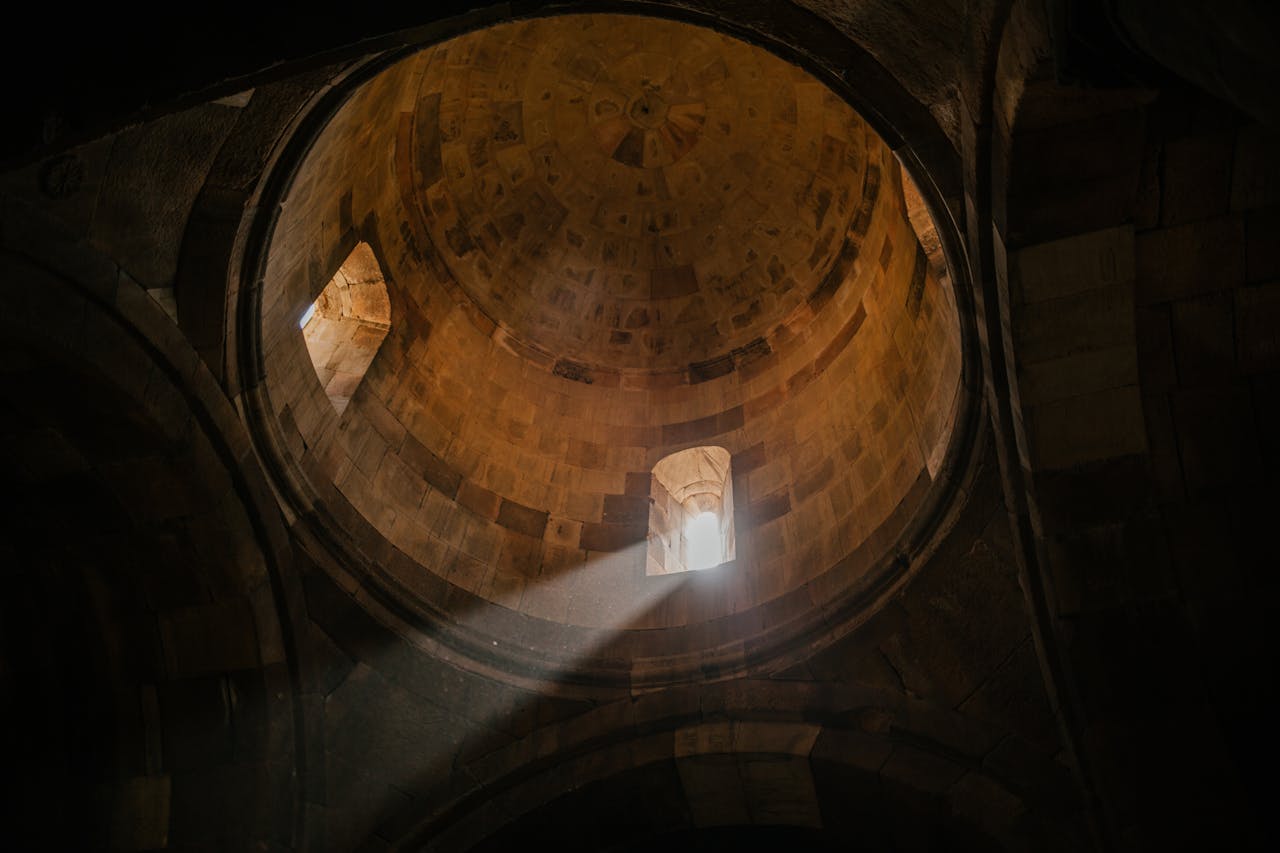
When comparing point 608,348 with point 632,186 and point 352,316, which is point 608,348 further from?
point 352,316

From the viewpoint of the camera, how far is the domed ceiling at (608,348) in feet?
23.4

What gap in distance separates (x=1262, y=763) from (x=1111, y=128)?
3065 mm

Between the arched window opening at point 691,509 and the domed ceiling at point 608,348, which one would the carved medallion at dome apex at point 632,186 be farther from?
the arched window opening at point 691,509

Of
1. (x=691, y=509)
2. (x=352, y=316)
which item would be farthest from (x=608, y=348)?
(x=352, y=316)

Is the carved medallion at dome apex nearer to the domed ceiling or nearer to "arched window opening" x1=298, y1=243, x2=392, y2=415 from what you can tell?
the domed ceiling

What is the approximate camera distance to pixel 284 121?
5.37 metres

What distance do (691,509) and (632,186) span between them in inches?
149

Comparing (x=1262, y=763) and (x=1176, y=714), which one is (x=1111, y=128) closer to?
(x=1176, y=714)

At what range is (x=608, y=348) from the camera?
33.6 ft

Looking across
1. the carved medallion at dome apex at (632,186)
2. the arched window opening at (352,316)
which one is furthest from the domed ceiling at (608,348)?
the arched window opening at (352,316)

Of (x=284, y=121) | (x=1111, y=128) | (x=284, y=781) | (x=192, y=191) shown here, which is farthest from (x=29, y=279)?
(x=1111, y=128)

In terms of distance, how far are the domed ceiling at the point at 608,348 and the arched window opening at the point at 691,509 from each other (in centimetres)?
12

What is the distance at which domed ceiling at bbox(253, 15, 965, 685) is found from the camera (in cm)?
713

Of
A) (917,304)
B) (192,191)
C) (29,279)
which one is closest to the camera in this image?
(29,279)
